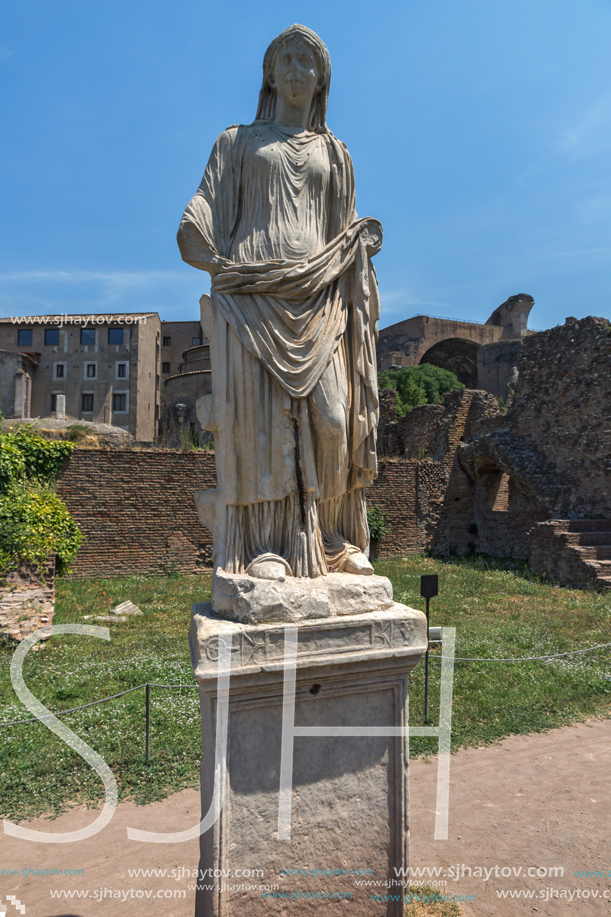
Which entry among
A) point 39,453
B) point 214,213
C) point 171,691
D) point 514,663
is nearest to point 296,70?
point 214,213

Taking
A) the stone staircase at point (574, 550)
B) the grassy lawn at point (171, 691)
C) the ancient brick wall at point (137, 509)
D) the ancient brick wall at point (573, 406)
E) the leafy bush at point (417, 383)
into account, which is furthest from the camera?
the leafy bush at point (417, 383)

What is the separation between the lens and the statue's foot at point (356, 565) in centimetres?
233

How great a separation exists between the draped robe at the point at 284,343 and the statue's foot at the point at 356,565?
4 centimetres

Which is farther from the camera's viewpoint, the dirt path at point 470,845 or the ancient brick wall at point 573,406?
the ancient brick wall at point 573,406

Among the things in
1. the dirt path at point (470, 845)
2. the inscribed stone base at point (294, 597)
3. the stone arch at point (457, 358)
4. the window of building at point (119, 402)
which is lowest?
the dirt path at point (470, 845)

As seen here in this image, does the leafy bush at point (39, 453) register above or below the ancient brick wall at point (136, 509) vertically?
above

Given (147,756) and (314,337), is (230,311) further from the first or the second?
(147,756)

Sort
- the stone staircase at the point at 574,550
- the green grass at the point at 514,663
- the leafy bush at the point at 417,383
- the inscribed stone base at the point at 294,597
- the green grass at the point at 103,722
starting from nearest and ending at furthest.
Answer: the inscribed stone base at the point at 294,597 < the green grass at the point at 103,722 < the green grass at the point at 514,663 < the stone staircase at the point at 574,550 < the leafy bush at the point at 417,383

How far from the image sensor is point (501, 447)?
624 inches

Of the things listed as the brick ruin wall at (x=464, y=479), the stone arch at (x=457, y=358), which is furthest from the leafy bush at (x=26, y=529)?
the stone arch at (x=457, y=358)

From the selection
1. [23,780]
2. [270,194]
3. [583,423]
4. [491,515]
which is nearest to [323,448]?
[270,194]

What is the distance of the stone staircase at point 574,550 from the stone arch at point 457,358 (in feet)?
93.8

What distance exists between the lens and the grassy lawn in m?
4.07

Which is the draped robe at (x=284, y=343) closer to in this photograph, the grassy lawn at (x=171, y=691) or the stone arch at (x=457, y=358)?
the grassy lawn at (x=171, y=691)
